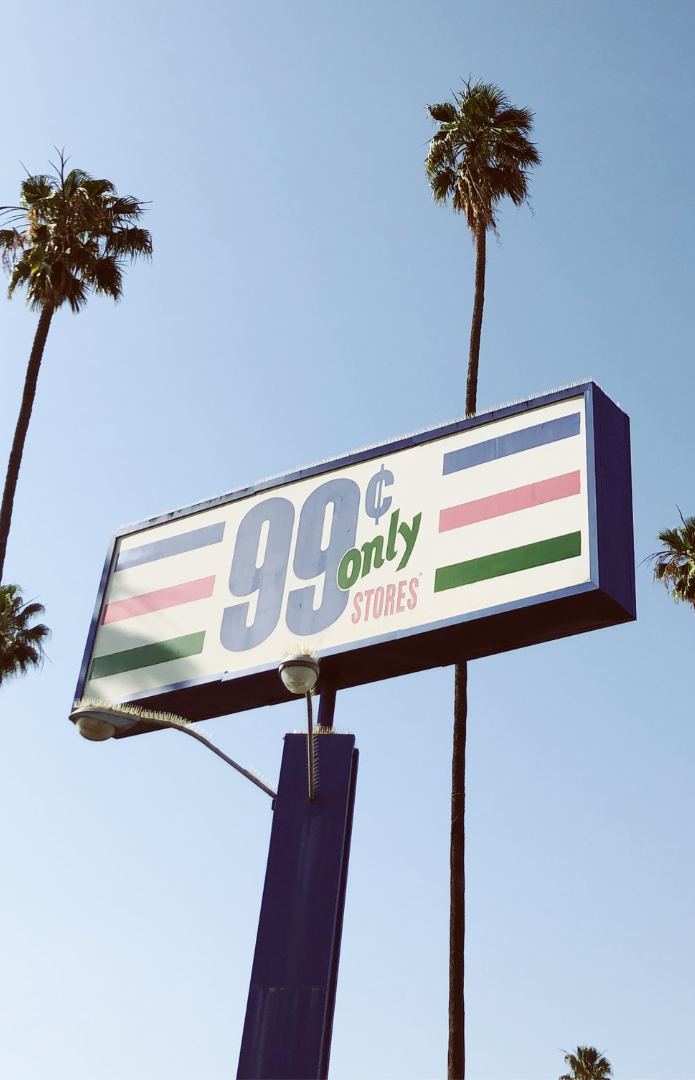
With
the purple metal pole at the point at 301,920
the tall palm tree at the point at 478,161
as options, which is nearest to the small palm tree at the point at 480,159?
the tall palm tree at the point at 478,161

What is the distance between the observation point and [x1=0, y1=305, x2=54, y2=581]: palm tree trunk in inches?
901

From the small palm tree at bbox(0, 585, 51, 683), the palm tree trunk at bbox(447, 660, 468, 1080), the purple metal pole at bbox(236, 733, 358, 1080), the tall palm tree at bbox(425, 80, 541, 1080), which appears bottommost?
the purple metal pole at bbox(236, 733, 358, 1080)

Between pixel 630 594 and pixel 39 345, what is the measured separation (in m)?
17.5

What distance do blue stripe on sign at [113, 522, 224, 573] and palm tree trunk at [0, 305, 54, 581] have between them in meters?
8.85

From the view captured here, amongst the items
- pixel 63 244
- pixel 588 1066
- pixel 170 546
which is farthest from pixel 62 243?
pixel 588 1066

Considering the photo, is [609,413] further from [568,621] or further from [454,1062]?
[454,1062]

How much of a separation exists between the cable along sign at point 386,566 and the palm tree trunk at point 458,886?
571cm

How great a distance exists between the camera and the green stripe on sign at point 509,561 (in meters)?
10.9

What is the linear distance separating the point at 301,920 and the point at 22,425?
635 inches


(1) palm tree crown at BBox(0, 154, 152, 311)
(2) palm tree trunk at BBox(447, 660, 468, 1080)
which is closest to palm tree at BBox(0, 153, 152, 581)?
(1) palm tree crown at BBox(0, 154, 152, 311)

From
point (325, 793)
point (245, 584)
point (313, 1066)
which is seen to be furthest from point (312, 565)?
point (313, 1066)

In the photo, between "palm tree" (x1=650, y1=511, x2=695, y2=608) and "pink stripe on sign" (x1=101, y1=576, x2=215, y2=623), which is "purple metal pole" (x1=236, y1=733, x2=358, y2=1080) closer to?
"pink stripe on sign" (x1=101, y1=576, x2=215, y2=623)

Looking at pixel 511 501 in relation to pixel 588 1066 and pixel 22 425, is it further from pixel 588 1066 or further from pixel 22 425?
pixel 588 1066

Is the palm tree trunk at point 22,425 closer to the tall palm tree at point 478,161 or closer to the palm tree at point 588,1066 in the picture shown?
the tall palm tree at point 478,161
